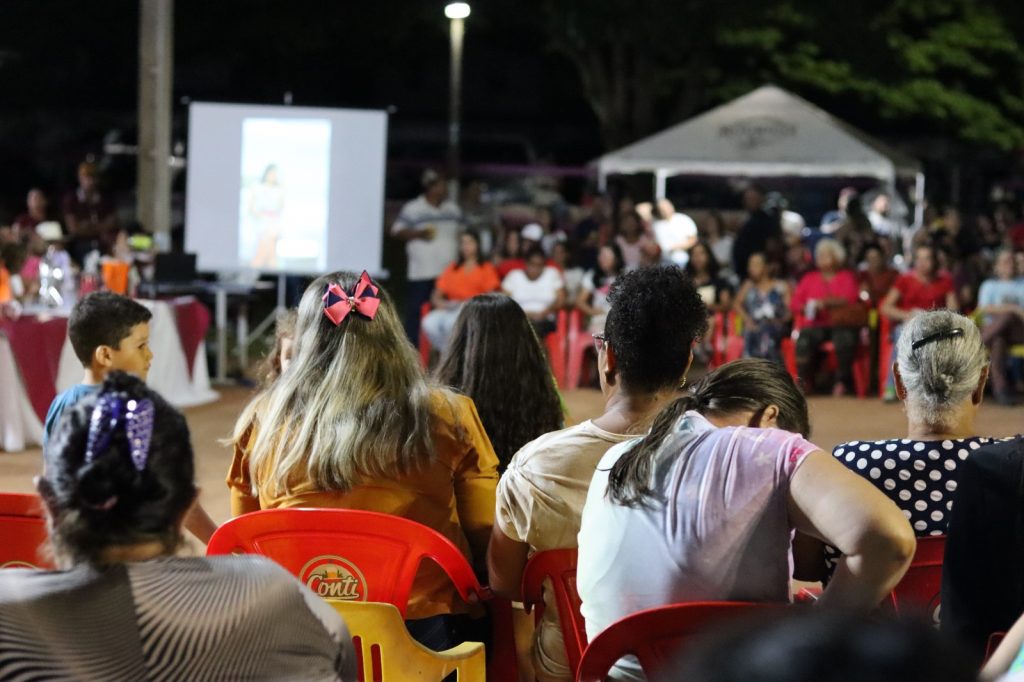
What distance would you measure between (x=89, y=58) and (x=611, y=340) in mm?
30705

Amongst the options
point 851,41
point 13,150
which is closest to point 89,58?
point 13,150

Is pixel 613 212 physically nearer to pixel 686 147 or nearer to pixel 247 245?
pixel 686 147

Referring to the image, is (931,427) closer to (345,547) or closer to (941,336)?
(941,336)

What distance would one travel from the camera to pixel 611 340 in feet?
10.0

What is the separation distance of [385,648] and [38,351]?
6162 millimetres

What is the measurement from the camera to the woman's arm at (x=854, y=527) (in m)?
2.21

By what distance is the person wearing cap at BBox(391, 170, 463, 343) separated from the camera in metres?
12.7

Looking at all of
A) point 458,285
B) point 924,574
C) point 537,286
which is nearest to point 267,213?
point 458,285

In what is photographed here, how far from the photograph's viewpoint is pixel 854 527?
2217 mm

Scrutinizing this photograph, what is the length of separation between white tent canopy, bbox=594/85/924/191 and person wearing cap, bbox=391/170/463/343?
3.42m

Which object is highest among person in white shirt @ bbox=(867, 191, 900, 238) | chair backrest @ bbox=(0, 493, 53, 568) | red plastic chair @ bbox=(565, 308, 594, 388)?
person in white shirt @ bbox=(867, 191, 900, 238)

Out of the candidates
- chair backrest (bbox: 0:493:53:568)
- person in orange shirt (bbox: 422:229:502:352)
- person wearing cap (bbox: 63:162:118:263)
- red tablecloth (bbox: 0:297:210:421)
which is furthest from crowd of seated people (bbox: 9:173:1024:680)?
person wearing cap (bbox: 63:162:118:263)

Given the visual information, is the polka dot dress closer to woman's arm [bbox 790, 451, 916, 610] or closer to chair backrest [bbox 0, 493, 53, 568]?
woman's arm [bbox 790, 451, 916, 610]

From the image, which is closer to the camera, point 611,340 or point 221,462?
point 611,340
